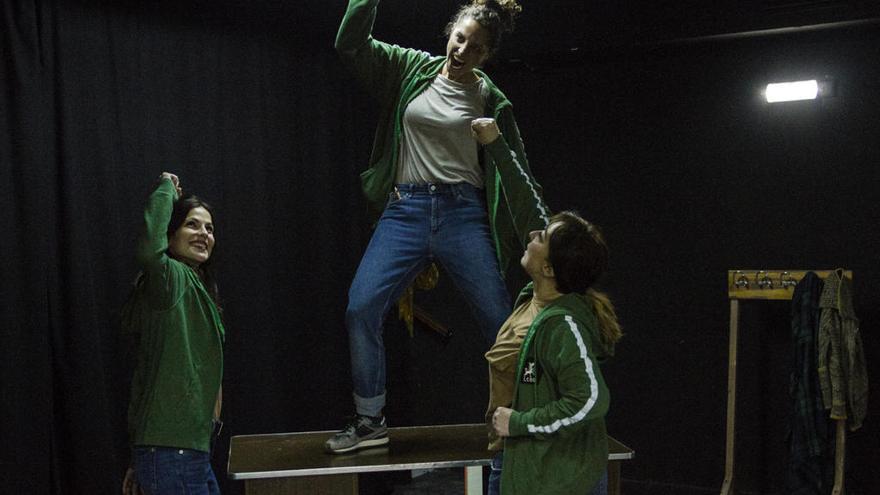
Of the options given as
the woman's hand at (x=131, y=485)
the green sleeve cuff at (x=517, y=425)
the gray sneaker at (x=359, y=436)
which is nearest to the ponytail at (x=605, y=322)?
the green sleeve cuff at (x=517, y=425)

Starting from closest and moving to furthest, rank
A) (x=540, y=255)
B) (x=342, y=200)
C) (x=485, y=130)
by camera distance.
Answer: (x=540, y=255) → (x=485, y=130) → (x=342, y=200)

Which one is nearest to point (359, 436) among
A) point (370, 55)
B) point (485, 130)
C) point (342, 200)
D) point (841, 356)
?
point (485, 130)

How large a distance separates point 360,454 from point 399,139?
111 centimetres

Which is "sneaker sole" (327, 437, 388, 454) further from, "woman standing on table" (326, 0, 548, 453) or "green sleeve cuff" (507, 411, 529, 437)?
"green sleeve cuff" (507, 411, 529, 437)

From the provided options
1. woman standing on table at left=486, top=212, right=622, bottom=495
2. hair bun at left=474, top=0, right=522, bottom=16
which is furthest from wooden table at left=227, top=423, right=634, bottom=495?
hair bun at left=474, top=0, right=522, bottom=16

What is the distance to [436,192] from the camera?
293 centimetres

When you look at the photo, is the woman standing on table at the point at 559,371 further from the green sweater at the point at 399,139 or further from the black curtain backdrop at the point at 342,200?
the black curtain backdrop at the point at 342,200

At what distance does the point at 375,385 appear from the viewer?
9.62 feet

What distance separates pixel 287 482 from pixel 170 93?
1.99m

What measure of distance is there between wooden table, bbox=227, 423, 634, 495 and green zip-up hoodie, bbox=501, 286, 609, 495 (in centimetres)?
51

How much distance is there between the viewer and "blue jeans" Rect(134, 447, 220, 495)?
250cm

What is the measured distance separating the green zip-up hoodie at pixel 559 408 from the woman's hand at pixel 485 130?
640 millimetres

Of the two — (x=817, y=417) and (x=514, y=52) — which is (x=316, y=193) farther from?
(x=817, y=417)

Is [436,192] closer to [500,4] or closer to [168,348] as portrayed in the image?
[500,4]
